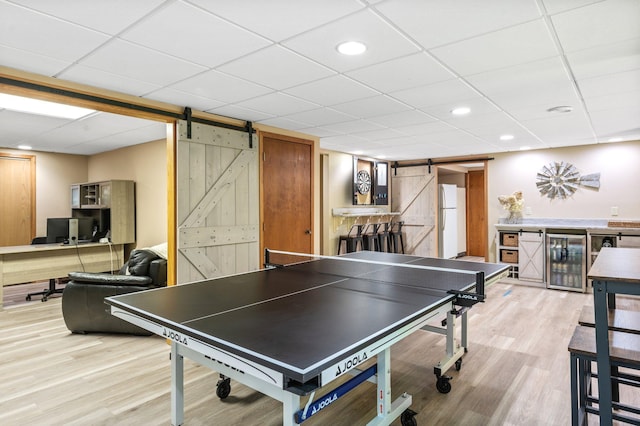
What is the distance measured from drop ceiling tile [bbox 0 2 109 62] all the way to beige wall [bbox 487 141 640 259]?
21.5 ft

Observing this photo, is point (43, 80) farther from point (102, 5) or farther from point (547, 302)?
point (547, 302)

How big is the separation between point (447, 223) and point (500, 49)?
6286mm

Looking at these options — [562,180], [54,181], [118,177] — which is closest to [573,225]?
[562,180]

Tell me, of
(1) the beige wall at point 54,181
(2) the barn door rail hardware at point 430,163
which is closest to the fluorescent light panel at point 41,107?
(1) the beige wall at point 54,181

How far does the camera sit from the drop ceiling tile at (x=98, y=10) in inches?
69.4

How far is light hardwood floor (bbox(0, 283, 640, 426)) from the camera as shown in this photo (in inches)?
93.3

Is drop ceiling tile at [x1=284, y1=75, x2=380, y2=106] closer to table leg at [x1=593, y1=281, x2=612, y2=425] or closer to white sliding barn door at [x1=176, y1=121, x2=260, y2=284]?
white sliding barn door at [x1=176, y1=121, x2=260, y2=284]

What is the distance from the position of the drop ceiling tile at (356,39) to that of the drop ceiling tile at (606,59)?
44.8 inches

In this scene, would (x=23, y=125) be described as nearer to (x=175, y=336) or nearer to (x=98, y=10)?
(x=98, y=10)

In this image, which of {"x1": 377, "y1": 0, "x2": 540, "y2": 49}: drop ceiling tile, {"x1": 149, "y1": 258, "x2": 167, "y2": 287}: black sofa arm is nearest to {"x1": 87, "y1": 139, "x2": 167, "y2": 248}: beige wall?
A: {"x1": 149, "y1": 258, "x2": 167, "y2": 287}: black sofa arm

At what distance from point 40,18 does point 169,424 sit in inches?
95.5

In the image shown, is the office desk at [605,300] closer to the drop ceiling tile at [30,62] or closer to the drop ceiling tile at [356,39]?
A: the drop ceiling tile at [356,39]

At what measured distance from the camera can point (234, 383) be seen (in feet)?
9.23

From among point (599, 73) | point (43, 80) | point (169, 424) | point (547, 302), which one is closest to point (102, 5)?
point (43, 80)
